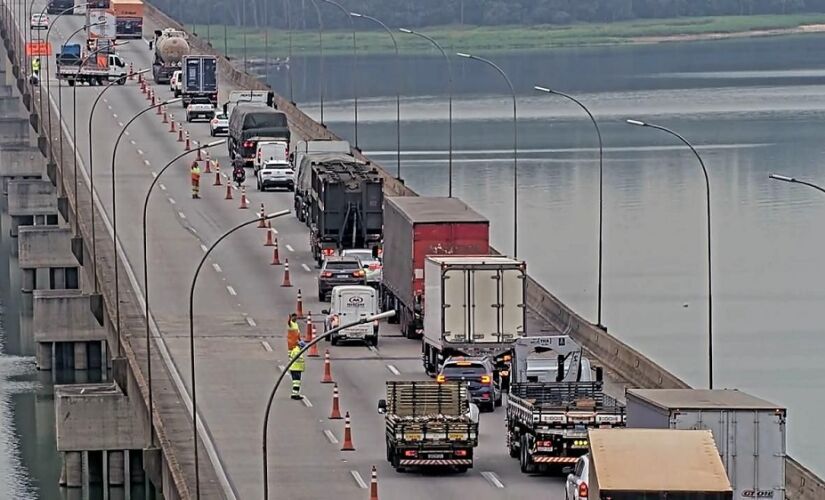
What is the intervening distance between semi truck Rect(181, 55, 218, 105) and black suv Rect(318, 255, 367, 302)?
185 ft

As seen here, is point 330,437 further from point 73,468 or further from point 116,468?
point 73,468

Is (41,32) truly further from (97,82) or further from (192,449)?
(192,449)

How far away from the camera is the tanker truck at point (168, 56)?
14300cm

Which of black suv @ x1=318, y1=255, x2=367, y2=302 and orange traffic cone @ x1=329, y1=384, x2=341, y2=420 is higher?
black suv @ x1=318, y1=255, x2=367, y2=302

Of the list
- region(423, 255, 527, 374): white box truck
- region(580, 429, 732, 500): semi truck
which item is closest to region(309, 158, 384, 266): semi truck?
region(423, 255, 527, 374): white box truck

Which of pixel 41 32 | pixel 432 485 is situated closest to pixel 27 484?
pixel 432 485

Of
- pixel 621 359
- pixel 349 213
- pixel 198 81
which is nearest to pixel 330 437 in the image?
pixel 621 359

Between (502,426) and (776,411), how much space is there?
13947mm

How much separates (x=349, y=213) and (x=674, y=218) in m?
46.9

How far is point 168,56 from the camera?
14338cm

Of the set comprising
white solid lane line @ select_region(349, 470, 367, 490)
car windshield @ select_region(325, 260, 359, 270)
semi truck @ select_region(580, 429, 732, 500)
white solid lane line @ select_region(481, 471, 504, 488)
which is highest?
semi truck @ select_region(580, 429, 732, 500)

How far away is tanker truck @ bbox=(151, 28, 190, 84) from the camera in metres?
143

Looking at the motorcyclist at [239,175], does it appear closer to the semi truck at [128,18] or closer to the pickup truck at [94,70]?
the pickup truck at [94,70]

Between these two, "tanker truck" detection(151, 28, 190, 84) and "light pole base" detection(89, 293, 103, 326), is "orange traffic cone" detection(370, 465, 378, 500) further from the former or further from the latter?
"tanker truck" detection(151, 28, 190, 84)
